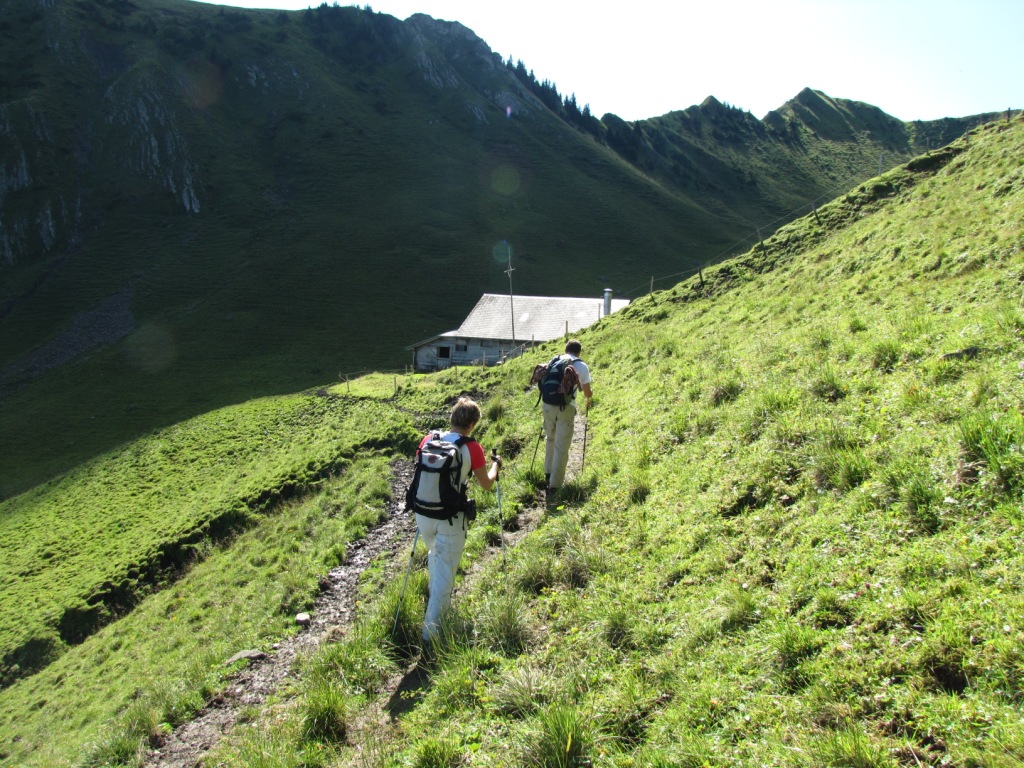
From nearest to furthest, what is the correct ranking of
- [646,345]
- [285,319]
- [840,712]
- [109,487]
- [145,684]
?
[840,712], [145,684], [646,345], [109,487], [285,319]

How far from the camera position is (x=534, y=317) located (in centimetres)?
5503

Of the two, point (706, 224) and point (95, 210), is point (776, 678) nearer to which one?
point (95, 210)

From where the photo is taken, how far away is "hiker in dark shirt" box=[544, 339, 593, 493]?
10.6 meters

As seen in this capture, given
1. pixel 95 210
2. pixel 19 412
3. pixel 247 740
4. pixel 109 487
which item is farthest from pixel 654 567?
pixel 95 210

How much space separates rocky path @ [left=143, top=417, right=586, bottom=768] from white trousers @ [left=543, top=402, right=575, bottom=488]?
1.97 feet

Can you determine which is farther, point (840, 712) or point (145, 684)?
point (145, 684)

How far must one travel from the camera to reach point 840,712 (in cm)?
398

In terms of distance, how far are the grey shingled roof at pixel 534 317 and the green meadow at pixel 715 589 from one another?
112ft

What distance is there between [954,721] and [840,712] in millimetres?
638

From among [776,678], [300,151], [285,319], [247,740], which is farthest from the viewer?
[300,151]

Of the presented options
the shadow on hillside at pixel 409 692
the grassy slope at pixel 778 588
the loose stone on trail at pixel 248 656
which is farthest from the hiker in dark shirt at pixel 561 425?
the loose stone on trail at pixel 248 656

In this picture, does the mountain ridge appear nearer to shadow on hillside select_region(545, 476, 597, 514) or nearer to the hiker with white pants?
shadow on hillside select_region(545, 476, 597, 514)

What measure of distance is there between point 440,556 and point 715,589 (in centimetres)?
316

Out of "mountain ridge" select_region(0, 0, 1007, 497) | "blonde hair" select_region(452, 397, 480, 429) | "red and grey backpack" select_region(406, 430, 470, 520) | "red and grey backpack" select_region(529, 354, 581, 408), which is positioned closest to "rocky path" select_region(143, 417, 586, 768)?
"red and grey backpack" select_region(529, 354, 581, 408)
